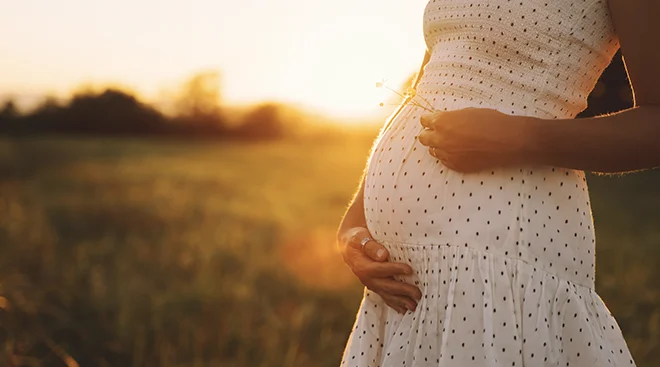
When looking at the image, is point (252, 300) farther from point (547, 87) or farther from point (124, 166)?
point (124, 166)

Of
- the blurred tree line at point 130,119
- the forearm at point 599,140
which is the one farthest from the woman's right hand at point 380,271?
the blurred tree line at point 130,119

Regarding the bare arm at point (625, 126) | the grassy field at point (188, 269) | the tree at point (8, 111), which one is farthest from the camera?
the tree at point (8, 111)

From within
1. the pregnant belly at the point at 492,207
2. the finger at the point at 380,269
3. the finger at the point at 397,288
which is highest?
the pregnant belly at the point at 492,207

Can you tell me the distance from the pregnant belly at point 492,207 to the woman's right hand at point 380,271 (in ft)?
0.21

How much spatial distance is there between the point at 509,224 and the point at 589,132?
21cm

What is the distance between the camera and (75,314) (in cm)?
408

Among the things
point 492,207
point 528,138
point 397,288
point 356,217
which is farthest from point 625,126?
point 356,217

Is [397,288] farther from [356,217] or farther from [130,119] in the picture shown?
[130,119]

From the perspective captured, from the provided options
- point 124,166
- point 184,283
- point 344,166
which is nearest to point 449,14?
point 184,283

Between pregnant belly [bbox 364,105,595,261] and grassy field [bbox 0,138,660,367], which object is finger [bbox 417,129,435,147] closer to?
pregnant belly [bbox 364,105,595,261]

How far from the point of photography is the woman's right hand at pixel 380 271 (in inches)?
51.2

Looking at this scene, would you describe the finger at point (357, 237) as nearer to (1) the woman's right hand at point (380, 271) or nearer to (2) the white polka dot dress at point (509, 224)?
(1) the woman's right hand at point (380, 271)

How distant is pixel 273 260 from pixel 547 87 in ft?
16.1

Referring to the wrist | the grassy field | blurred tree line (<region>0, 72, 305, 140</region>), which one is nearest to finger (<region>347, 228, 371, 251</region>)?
the wrist
